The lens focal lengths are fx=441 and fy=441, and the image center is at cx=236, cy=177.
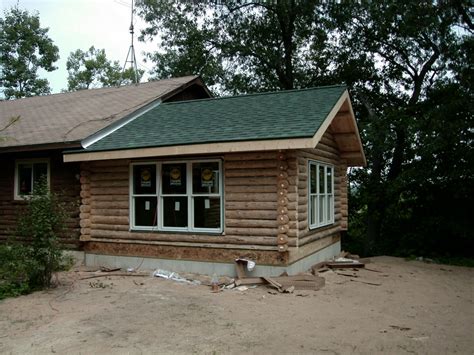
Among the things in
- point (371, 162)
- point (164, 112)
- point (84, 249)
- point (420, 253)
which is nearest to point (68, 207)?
point (84, 249)

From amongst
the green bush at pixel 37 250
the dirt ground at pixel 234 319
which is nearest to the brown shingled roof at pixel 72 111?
the green bush at pixel 37 250

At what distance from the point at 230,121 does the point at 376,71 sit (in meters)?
12.5

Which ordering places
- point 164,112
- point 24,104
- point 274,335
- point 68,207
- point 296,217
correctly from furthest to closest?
1. point 24,104
2. point 164,112
3. point 68,207
4. point 296,217
5. point 274,335

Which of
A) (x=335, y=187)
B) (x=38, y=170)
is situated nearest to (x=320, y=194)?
(x=335, y=187)

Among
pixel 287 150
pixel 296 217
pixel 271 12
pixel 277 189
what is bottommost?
pixel 296 217

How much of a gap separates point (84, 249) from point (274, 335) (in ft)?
22.0

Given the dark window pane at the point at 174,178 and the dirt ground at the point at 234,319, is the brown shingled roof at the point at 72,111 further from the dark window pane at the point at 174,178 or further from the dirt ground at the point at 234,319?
the dirt ground at the point at 234,319

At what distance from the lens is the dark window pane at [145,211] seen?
10.3m

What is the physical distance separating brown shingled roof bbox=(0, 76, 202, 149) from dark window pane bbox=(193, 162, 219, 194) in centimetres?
317

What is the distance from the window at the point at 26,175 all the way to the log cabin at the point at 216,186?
4.59ft

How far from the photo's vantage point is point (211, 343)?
5.44 metres

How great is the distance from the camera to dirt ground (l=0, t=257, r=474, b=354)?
5.38 meters

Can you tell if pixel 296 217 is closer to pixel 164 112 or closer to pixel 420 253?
pixel 164 112

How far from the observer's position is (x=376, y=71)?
20.2 meters
